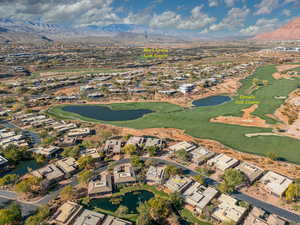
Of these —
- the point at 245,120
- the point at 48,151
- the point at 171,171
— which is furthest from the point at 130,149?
the point at 245,120

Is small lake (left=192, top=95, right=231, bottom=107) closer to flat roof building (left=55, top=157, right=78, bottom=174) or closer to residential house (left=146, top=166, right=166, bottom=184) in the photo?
residential house (left=146, top=166, right=166, bottom=184)

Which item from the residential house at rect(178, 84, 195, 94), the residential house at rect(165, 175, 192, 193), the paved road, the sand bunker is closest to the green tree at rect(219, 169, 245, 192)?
the paved road

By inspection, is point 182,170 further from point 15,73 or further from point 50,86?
point 15,73

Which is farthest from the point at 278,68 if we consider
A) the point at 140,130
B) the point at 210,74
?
the point at 140,130

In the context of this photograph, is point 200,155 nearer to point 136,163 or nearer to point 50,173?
point 136,163

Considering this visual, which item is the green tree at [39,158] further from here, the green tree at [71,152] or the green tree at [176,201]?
the green tree at [176,201]

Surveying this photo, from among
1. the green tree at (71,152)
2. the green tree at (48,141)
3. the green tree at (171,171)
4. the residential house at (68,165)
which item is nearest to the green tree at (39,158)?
the residential house at (68,165)
